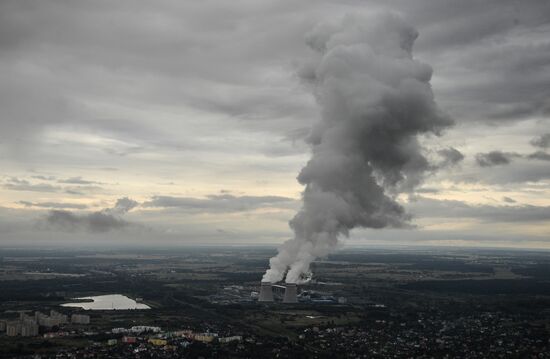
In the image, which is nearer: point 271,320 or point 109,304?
point 271,320

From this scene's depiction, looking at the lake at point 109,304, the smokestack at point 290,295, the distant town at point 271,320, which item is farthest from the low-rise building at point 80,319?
the smokestack at point 290,295

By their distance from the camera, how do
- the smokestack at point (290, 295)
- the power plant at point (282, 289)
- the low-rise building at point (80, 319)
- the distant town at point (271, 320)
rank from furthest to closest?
1. the power plant at point (282, 289)
2. the smokestack at point (290, 295)
3. the low-rise building at point (80, 319)
4. the distant town at point (271, 320)

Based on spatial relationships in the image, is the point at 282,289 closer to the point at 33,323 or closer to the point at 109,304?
the point at 109,304

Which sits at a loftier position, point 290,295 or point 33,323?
point 290,295

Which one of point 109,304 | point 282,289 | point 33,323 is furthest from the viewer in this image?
point 109,304

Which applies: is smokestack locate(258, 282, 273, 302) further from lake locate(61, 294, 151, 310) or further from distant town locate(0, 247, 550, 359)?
lake locate(61, 294, 151, 310)

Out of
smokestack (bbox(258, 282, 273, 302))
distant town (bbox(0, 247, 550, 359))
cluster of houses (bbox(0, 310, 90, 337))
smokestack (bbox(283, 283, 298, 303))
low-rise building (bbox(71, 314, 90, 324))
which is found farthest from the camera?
smokestack (bbox(258, 282, 273, 302))

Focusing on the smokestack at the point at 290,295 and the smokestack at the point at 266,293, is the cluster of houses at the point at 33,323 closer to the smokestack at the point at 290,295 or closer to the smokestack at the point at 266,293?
the smokestack at the point at 266,293

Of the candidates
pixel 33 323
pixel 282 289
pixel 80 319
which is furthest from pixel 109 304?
pixel 33 323

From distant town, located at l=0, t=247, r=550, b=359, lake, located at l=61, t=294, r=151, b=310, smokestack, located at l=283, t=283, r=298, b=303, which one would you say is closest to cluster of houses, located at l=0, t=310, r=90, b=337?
distant town, located at l=0, t=247, r=550, b=359

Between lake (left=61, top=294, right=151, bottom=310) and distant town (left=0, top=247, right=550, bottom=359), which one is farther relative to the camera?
lake (left=61, top=294, right=151, bottom=310)
